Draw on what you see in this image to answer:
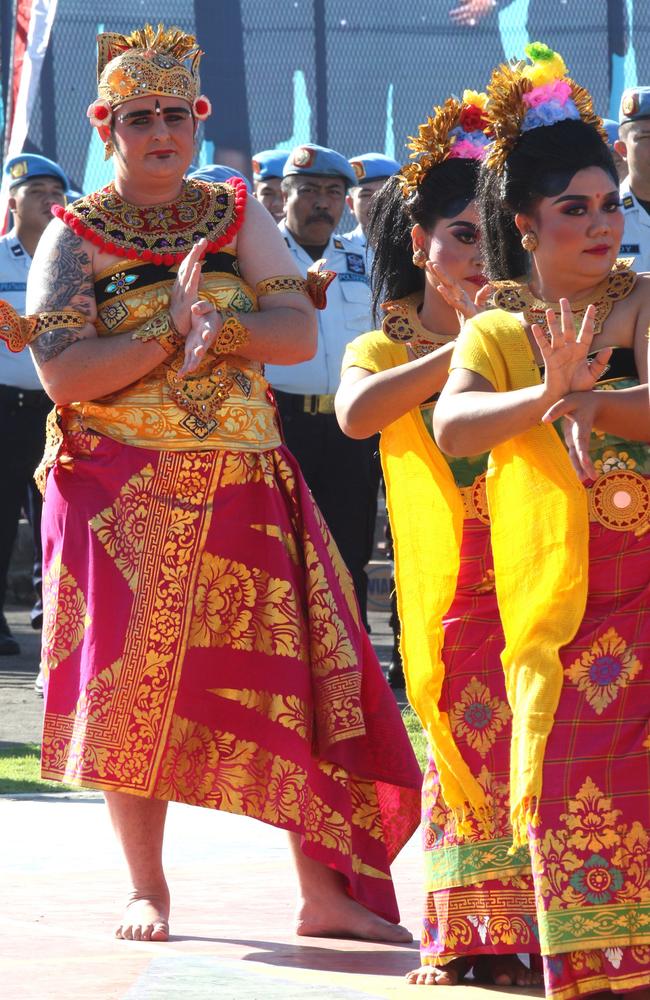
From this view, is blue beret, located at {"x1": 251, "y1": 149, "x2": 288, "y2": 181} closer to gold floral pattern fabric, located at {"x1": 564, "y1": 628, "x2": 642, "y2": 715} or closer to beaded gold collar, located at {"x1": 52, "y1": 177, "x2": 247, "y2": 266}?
A: beaded gold collar, located at {"x1": 52, "y1": 177, "x2": 247, "y2": 266}

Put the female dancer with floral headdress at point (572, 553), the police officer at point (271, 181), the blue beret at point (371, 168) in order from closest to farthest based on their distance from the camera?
the female dancer with floral headdress at point (572, 553) < the blue beret at point (371, 168) < the police officer at point (271, 181)

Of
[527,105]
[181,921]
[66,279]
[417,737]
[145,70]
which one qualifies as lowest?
[417,737]

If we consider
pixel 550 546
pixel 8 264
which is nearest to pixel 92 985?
pixel 550 546

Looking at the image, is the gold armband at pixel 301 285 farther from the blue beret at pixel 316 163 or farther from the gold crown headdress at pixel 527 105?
the blue beret at pixel 316 163

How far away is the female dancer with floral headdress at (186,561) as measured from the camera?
432 centimetres

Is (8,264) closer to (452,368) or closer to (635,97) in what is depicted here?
(635,97)

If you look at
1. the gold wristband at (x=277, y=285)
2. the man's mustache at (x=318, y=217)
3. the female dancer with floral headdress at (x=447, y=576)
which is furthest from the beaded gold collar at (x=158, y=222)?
the man's mustache at (x=318, y=217)

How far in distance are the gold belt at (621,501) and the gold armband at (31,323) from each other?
143 centimetres

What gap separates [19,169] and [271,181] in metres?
1.37

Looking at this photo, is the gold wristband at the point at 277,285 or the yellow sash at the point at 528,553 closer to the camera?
the yellow sash at the point at 528,553

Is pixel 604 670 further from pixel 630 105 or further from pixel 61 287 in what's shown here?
pixel 630 105

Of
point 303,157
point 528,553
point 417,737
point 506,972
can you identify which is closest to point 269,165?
point 303,157

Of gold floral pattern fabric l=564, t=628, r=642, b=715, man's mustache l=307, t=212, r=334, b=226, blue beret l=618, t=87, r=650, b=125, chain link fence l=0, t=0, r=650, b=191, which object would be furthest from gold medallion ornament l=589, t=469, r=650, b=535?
chain link fence l=0, t=0, r=650, b=191

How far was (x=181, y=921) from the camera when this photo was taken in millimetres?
4453
